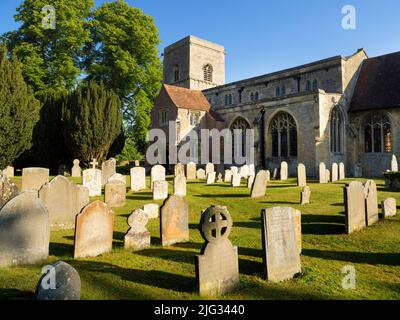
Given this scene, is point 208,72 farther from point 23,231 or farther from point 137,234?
point 23,231

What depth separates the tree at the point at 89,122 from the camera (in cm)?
2003

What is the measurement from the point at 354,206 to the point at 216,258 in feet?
14.1

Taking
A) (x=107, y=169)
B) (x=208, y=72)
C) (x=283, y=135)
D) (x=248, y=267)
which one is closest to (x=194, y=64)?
(x=208, y=72)

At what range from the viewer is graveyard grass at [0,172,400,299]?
13.0 feet

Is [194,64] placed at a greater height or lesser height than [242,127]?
greater

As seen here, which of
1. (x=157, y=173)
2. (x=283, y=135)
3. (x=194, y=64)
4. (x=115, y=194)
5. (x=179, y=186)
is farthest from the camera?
(x=194, y=64)

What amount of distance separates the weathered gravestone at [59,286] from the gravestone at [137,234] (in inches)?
102

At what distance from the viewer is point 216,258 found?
13.1 ft

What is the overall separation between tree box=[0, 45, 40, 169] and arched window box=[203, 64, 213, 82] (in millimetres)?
25962

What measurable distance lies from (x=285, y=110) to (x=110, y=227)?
1937 cm

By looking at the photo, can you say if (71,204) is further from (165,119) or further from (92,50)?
(92,50)

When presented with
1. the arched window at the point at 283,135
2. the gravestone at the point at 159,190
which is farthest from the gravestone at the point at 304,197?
the arched window at the point at 283,135

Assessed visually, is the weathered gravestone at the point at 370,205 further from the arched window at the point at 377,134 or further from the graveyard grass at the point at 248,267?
the arched window at the point at 377,134

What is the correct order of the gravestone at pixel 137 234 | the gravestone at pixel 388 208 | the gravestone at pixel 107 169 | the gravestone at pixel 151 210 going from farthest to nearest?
the gravestone at pixel 107 169 → the gravestone at pixel 151 210 → the gravestone at pixel 388 208 → the gravestone at pixel 137 234
